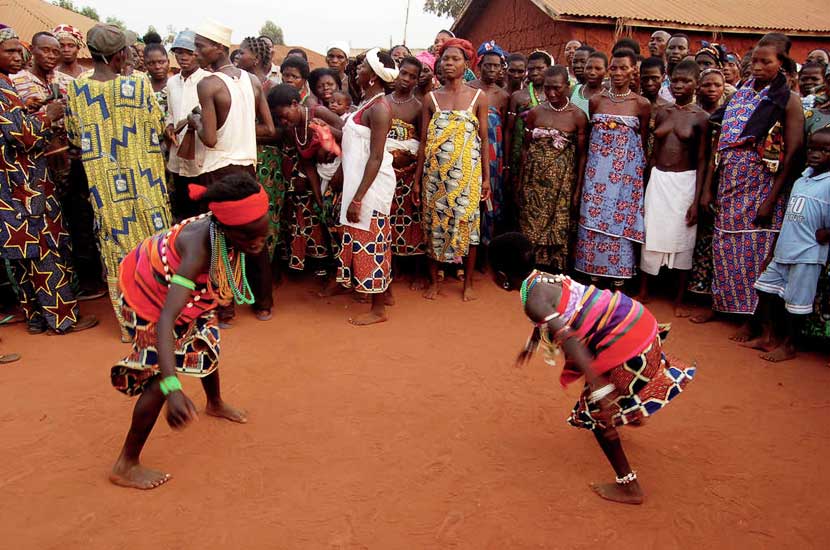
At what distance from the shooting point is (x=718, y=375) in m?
4.08

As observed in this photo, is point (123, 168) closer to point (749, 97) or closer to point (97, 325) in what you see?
point (97, 325)

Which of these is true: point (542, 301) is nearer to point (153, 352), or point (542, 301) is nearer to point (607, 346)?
point (607, 346)

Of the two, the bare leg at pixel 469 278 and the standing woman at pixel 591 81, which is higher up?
the standing woman at pixel 591 81

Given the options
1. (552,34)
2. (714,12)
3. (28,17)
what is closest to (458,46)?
(552,34)

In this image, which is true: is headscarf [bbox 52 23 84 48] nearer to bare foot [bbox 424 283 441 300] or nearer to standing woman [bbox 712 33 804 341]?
bare foot [bbox 424 283 441 300]

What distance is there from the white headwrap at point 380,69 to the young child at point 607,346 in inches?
103

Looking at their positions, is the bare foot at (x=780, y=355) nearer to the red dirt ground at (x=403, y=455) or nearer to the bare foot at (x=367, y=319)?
the red dirt ground at (x=403, y=455)

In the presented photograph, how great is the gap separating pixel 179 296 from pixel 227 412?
1.17 meters

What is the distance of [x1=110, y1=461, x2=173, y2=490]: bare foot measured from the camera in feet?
9.19

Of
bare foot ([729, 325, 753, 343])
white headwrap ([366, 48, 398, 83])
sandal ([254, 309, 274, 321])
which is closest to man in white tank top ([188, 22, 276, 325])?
sandal ([254, 309, 274, 321])

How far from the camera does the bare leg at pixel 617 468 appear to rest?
105 inches

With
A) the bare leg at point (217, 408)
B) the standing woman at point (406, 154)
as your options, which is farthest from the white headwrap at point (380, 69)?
the bare leg at point (217, 408)

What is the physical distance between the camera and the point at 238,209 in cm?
248

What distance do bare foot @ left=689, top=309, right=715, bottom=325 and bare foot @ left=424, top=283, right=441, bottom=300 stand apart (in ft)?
7.27
